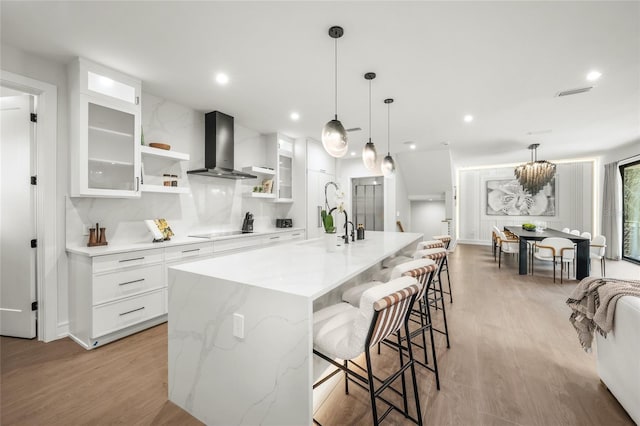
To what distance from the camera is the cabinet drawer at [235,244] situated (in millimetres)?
3678

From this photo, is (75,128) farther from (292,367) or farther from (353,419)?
(353,419)

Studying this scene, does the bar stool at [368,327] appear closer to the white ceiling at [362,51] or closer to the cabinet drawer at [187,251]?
the white ceiling at [362,51]

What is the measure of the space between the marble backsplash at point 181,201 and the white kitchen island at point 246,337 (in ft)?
6.43

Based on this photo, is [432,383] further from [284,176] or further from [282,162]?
[282,162]

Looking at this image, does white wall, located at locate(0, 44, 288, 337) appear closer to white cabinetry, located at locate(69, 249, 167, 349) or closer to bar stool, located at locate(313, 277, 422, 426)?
white cabinetry, located at locate(69, 249, 167, 349)

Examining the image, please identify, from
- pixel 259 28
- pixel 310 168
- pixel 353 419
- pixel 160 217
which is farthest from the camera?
pixel 310 168

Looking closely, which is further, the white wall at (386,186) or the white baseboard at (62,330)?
the white wall at (386,186)

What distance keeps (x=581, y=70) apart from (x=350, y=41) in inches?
98.0

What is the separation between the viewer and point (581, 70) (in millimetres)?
2861

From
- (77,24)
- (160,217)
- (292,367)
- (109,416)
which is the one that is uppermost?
(77,24)

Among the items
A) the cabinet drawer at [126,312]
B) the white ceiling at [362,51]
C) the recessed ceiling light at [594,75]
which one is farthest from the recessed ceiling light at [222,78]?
the recessed ceiling light at [594,75]

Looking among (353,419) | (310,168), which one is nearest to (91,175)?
(353,419)

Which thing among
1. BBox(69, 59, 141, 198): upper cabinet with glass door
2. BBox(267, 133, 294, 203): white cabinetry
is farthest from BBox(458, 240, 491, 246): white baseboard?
BBox(69, 59, 141, 198): upper cabinet with glass door

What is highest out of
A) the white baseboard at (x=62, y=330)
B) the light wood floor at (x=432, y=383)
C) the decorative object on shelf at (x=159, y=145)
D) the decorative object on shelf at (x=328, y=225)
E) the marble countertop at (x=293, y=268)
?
the decorative object on shelf at (x=159, y=145)
